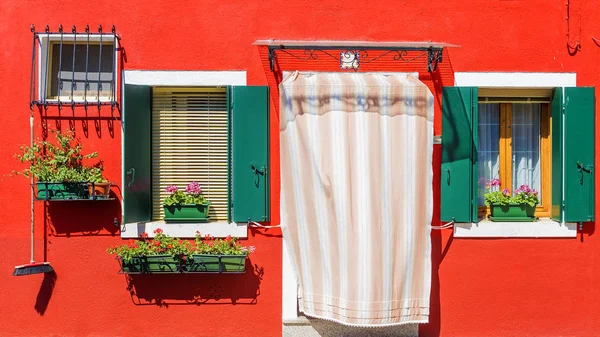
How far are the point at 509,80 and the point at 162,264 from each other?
3697mm

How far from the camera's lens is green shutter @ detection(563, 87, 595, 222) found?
525 cm

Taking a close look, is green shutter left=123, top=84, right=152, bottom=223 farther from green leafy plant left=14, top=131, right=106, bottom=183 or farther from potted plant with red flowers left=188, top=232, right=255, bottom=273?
potted plant with red flowers left=188, top=232, right=255, bottom=273

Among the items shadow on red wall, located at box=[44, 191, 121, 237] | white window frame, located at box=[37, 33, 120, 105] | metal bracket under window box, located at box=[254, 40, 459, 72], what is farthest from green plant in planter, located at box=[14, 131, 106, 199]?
metal bracket under window box, located at box=[254, 40, 459, 72]

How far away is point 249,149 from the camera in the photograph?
17.0ft

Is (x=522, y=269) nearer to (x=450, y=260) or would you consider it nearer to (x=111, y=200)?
(x=450, y=260)

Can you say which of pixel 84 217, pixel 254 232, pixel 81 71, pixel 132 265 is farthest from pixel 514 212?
pixel 81 71

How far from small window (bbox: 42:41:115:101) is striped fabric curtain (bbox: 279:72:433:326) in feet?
5.78

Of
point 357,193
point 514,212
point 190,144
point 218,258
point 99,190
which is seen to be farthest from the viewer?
point 190,144

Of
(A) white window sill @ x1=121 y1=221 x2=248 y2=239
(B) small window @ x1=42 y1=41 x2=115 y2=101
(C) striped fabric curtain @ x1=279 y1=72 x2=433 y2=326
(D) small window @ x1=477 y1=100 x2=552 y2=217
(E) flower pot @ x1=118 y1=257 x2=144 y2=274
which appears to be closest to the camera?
(C) striped fabric curtain @ x1=279 y1=72 x2=433 y2=326

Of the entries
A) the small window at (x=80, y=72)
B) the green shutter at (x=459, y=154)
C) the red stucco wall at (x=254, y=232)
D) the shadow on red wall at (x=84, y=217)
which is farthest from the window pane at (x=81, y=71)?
the green shutter at (x=459, y=154)

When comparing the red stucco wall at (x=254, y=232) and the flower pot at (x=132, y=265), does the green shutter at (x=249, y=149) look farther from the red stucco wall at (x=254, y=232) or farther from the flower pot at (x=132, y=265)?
the flower pot at (x=132, y=265)

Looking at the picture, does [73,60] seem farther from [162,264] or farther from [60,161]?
[162,264]

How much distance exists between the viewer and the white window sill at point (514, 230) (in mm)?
5277

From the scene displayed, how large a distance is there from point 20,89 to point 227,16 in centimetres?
207
